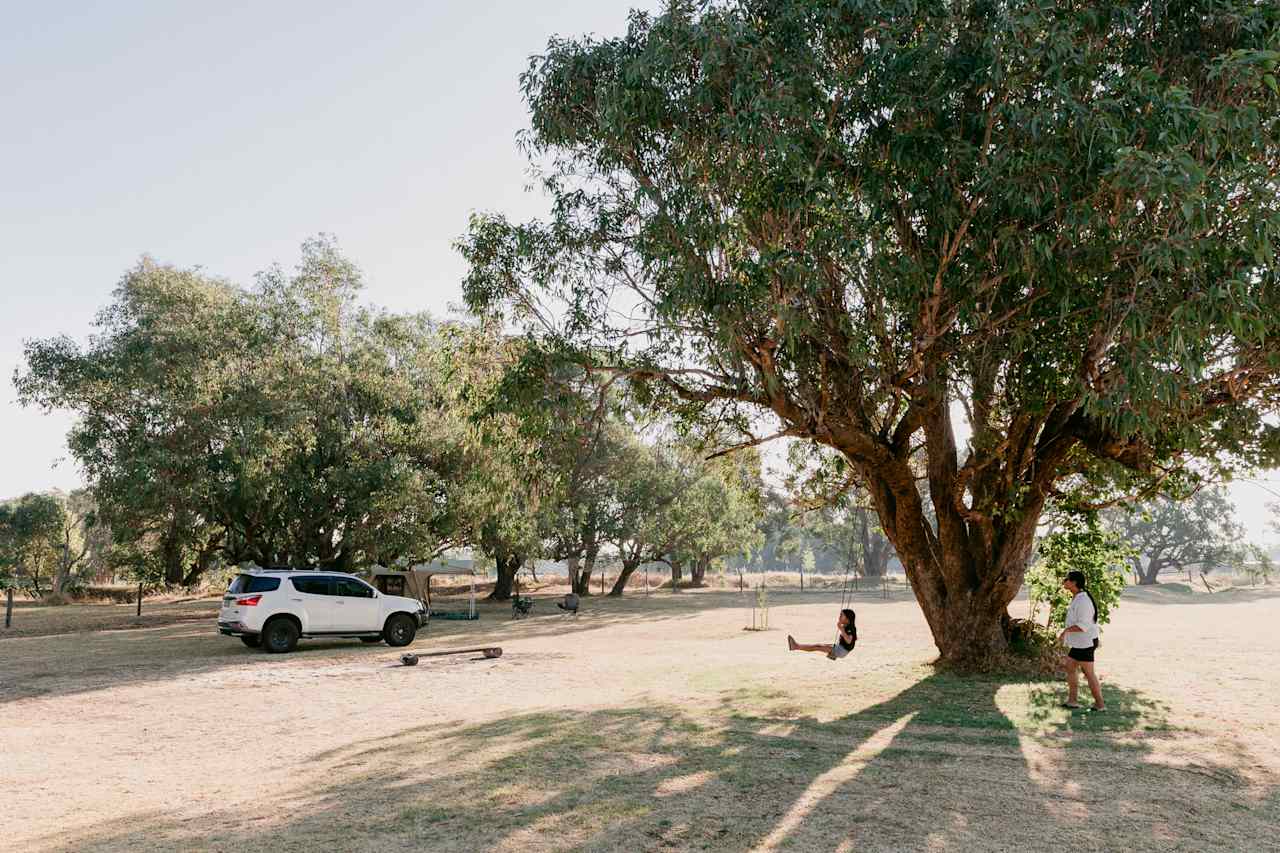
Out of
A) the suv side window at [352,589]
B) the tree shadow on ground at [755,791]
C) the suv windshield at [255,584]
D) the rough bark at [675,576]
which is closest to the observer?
the tree shadow on ground at [755,791]

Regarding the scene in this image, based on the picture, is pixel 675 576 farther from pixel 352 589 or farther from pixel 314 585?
pixel 314 585

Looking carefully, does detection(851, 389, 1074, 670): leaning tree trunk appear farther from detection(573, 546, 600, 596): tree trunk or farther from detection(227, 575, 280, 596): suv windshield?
detection(573, 546, 600, 596): tree trunk

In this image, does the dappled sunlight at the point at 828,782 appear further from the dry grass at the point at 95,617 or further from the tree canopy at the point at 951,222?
the dry grass at the point at 95,617

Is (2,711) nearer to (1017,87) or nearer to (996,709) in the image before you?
(996,709)

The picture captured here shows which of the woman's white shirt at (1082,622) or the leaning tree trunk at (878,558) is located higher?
the woman's white shirt at (1082,622)

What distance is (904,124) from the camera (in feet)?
32.1

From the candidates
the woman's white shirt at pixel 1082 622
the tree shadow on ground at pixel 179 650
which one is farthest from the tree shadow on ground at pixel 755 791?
the tree shadow on ground at pixel 179 650

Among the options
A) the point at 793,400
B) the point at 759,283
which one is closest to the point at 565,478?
the point at 793,400

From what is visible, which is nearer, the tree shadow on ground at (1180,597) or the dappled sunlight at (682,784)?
the dappled sunlight at (682,784)

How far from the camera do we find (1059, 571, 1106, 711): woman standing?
10375mm

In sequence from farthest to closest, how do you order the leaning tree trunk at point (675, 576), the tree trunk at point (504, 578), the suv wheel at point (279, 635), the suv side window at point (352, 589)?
1. the leaning tree trunk at point (675, 576)
2. the tree trunk at point (504, 578)
3. the suv side window at point (352, 589)
4. the suv wheel at point (279, 635)

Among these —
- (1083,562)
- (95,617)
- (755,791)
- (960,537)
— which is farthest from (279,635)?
(95,617)

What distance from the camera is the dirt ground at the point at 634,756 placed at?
5848 mm

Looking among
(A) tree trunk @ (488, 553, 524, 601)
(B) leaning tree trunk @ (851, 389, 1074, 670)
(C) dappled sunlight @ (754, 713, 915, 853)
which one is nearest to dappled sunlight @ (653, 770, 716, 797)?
(C) dappled sunlight @ (754, 713, 915, 853)
